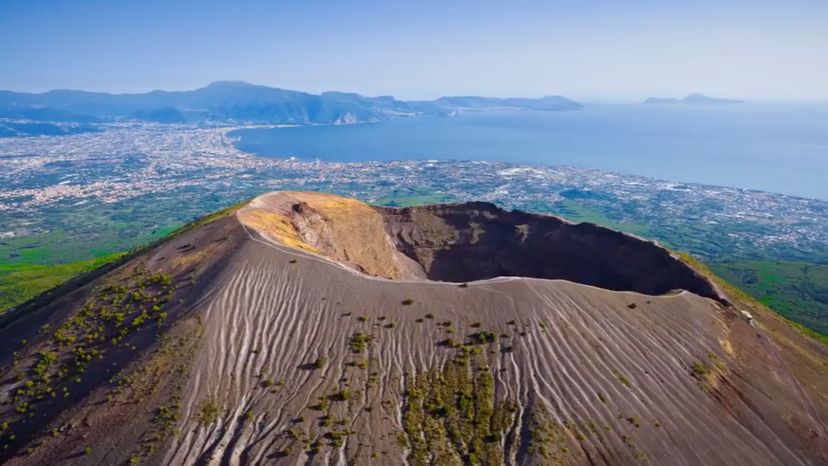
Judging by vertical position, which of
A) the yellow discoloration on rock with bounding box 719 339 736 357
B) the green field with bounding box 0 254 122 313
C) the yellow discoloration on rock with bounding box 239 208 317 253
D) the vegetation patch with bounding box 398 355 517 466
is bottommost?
the green field with bounding box 0 254 122 313

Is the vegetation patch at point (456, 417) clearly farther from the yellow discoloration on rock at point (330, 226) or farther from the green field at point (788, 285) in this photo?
the green field at point (788, 285)

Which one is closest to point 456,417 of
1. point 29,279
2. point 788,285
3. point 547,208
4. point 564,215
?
point 788,285

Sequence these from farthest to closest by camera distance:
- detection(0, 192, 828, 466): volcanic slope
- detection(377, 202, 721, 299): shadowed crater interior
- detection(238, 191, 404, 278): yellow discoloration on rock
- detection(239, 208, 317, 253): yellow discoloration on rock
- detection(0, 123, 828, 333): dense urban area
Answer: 1. detection(0, 123, 828, 333): dense urban area
2. detection(377, 202, 721, 299): shadowed crater interior
3. detection(238, 191, 404, 278): yellow discoloration on rock
4. detection(239, 208, 317, 253): yellow discoloration on rock
5. detection(0, 192, 828, 466): volcanic slope

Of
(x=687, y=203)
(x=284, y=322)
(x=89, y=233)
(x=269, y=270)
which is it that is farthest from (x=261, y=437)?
(x=687, y=203)

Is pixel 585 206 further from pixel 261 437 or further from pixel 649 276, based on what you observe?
pixel 261 437

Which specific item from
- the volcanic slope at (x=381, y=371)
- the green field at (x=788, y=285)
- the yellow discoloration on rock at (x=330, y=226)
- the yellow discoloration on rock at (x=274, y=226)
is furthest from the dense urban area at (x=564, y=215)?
the volcanic slope at (x=381, y=371)

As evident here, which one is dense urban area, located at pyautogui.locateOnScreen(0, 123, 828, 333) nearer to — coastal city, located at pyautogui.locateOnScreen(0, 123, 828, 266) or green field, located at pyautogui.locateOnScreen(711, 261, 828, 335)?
green field, located at pyautogui.locateOnScreen(711, 261, 828, 335)

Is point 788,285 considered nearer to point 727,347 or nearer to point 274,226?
point 727,347

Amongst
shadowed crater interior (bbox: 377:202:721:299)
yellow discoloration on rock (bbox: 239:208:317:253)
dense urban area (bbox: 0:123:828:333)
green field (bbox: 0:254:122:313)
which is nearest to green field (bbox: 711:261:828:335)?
dense urban area (bbox: 0:123:828:333)
